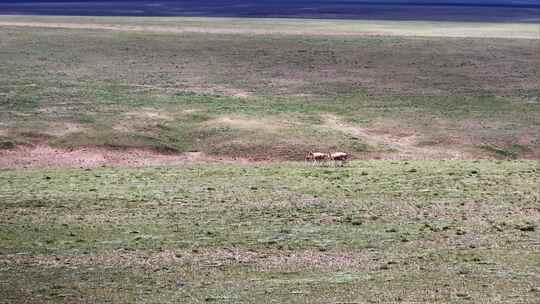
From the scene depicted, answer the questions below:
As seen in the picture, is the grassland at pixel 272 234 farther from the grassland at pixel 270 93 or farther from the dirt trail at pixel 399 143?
the grassland at pixel 270 93

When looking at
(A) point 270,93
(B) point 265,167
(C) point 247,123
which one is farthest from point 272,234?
(A) point 270,93

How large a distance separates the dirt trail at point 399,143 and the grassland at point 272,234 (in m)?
3.03

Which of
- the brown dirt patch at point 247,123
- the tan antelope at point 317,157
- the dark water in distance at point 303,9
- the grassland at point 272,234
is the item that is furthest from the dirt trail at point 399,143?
the dark water in distance at point 303,9

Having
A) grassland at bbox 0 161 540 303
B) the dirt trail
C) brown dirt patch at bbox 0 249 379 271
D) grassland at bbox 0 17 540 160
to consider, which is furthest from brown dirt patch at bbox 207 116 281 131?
brown dirt patch at bbox 0 249 379 271

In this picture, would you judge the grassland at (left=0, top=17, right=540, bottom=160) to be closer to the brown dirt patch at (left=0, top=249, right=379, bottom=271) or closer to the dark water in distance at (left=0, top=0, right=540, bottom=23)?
the brown dirt patch at (left=0, top=249, right=379, bottom=271)

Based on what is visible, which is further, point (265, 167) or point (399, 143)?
point (399, 143)

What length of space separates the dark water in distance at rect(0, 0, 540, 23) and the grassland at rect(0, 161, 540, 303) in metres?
50.7

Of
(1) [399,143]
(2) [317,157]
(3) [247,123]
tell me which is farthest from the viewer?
(3) [247,123]

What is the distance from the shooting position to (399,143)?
112 ft

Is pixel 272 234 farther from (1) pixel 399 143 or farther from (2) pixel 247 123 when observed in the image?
(2) pixel 247 123

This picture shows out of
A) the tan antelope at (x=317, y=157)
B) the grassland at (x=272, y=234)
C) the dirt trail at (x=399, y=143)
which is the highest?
the grassland at (x=272, y=234)

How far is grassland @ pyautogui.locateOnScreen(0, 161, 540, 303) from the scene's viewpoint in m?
16.9

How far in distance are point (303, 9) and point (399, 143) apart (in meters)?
56.0

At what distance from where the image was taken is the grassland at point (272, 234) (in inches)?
666
